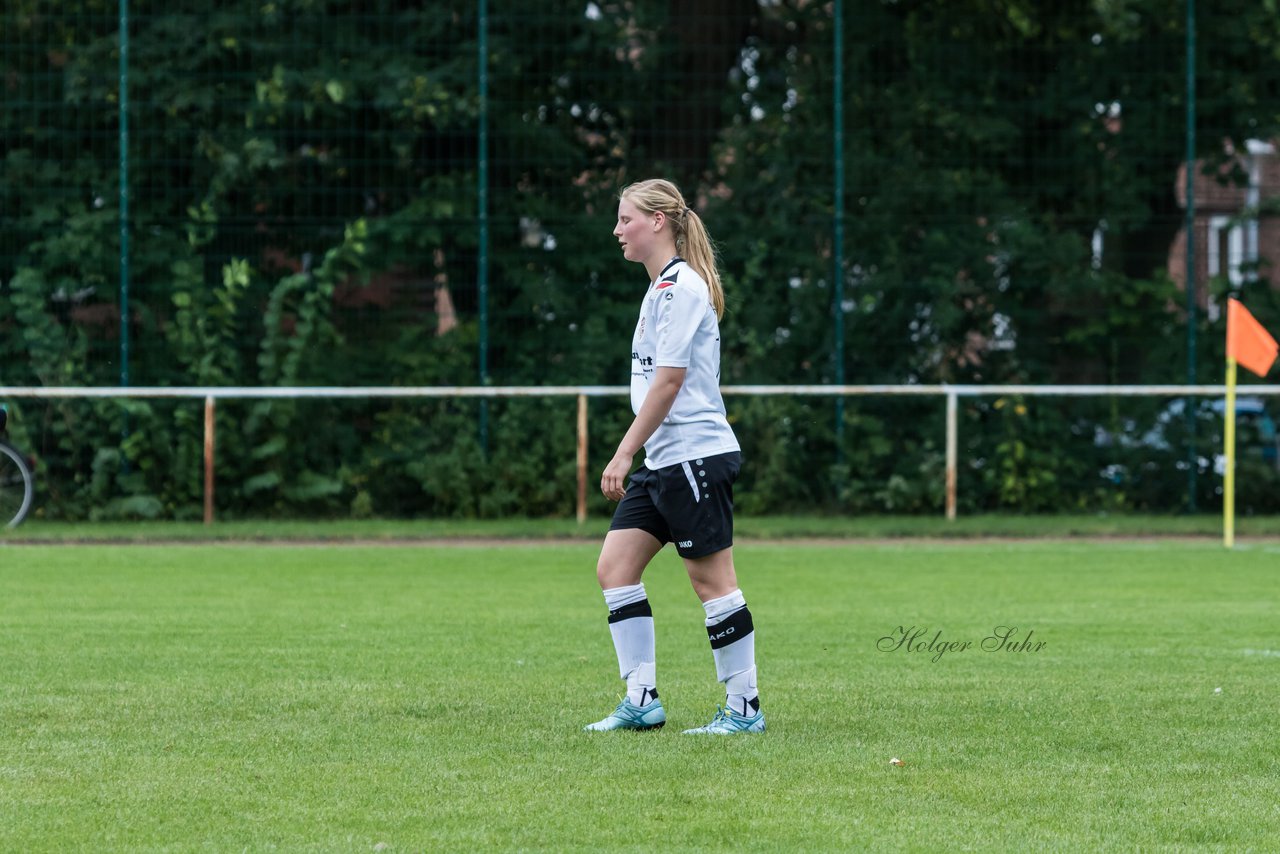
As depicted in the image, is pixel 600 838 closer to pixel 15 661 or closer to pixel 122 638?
pixel 15 661

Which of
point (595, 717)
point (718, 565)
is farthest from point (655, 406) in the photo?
point (595, 717)

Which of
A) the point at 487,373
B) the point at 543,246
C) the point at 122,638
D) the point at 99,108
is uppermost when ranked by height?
the point at 99,108

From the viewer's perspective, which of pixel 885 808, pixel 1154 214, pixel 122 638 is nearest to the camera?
pixel 885 808

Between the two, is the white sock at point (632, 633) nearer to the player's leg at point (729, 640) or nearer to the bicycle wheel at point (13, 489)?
the player's leg at point (729, 640)

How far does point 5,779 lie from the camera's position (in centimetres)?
533

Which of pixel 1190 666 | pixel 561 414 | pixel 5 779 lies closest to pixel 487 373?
pixel 561 414

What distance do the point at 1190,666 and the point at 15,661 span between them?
4820mm

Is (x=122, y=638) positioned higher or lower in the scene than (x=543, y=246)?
lower

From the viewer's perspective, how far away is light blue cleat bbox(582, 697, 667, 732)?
629 cm

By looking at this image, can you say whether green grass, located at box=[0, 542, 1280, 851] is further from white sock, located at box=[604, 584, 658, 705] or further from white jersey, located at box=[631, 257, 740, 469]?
white jersey, located at box=[631, 257, 740, 469]

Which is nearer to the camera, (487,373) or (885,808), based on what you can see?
(885,808)

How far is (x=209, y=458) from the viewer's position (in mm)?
16297

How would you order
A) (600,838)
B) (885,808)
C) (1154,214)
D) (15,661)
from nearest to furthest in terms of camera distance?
(600,838) → (885,808) → (15,661) → (1154,214)

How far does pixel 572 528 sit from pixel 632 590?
9559 mm
